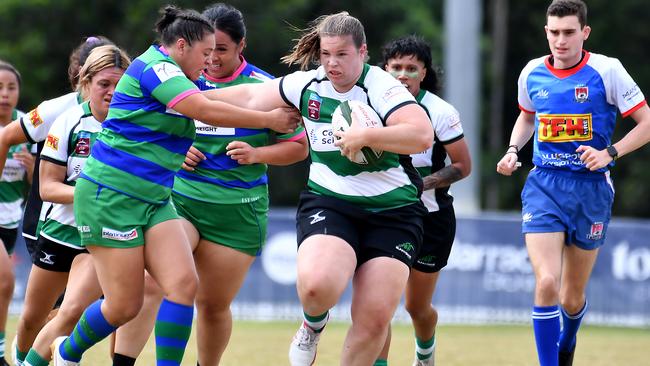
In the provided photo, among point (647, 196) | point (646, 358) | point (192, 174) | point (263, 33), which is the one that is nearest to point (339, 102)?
point (192, 174)

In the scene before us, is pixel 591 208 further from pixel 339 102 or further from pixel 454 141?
pixel 339 102

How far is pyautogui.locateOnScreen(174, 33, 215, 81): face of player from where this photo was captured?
5.63 m

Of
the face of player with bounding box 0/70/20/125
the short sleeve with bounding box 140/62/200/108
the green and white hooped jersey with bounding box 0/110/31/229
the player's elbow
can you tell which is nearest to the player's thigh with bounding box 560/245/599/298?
the player's elbow

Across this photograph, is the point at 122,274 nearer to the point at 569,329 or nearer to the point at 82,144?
the point at 82,144

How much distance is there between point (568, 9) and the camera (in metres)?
6.84

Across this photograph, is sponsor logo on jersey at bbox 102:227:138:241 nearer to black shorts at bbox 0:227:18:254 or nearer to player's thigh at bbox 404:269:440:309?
player's thigh at bbox 404:269:440:309

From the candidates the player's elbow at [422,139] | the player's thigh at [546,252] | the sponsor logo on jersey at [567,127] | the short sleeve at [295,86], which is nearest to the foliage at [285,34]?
the sponsor logo on jersey at [567,127]

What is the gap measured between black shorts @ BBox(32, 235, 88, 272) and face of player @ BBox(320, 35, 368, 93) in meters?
2.00

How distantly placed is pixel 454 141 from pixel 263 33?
18673mm

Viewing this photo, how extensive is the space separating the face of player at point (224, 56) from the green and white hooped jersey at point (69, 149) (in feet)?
2.61

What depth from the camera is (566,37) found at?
6.89m

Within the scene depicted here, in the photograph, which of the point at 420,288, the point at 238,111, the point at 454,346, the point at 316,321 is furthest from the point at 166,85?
the point at 454,346

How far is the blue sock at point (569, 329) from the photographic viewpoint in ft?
23.7

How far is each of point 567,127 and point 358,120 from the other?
77.8 inches
